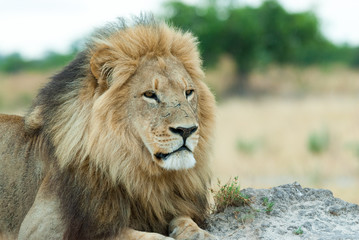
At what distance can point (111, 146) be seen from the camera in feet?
13.8

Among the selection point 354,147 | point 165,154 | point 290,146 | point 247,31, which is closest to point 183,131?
point 165,154

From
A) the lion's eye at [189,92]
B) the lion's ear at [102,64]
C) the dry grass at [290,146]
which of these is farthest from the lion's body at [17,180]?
the dry grass at [290,146]

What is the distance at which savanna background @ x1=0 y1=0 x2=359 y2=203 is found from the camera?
591 inches

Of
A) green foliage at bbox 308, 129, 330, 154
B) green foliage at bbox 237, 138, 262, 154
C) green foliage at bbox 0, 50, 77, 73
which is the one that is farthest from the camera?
green foliage at bbox 0, 50, 77, 73

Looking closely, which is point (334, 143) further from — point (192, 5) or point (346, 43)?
point (346, 43)

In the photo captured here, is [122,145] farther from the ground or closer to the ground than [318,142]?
closer to the ground

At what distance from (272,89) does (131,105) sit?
3019cm

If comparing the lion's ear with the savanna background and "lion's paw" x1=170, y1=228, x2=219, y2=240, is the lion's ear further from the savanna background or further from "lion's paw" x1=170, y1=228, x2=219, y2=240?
the savanna background

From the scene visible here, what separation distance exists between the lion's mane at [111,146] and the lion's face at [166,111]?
0.09 metres

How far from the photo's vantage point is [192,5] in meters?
35.2

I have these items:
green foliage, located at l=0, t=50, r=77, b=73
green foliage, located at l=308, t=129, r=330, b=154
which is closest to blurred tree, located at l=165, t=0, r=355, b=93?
green foliage, located at l=0, t=50, r=77, b=73

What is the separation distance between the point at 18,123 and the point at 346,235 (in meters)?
2.98

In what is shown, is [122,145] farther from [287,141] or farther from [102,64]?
[287,141]

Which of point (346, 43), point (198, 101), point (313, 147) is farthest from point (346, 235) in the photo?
point (346, 43)
